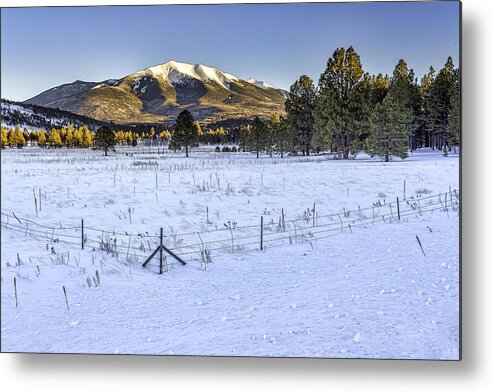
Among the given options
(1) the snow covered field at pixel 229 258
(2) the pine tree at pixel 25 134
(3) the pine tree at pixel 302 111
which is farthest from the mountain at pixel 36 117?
(3) the pine tree at pixel 302 111

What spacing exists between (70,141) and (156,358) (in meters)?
2.40

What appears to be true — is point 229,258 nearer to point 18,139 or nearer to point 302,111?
point 302,111

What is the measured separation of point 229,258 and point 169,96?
1.79 meters

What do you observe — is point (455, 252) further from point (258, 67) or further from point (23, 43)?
point (23, 43)

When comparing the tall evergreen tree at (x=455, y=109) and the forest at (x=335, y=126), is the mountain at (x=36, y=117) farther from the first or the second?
the tall evergreen tree at (x=455, y=109)

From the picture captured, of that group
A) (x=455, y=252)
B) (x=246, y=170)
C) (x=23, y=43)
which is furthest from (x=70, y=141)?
(x=455, y=252)

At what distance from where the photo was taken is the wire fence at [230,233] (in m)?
4.55

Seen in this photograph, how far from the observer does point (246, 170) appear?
491 centimetres

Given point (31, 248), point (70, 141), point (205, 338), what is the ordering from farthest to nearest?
point (70, 141)
point (31, 248)
point (205, 338)

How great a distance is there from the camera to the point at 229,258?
4.58m

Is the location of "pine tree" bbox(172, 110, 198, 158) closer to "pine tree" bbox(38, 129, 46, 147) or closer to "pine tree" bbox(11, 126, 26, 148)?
"pine tree" bbox(38, 129, 46, 147)

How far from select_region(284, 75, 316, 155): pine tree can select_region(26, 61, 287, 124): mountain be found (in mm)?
118

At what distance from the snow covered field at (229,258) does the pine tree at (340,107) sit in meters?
0.25

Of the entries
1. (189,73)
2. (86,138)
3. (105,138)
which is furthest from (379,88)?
(86,138)
